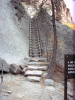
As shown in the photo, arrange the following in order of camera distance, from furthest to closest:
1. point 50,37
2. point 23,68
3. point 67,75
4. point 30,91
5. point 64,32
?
point 64,32
point 50,37
point 23,68
point 30,91
point 67,75

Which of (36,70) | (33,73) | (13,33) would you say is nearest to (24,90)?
(33,73)

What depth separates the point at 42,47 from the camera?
1150cm

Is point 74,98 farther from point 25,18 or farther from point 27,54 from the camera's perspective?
point 25,18

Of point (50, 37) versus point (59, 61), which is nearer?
point (59, 61)

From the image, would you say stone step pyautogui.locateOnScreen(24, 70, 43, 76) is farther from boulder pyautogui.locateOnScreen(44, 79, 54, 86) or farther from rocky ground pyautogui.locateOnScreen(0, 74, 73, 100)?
boulder pyautogui.locateOnScreen(44, 79, 54, 86)

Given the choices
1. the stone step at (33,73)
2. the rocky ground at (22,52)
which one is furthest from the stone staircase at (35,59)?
the rocky ground at (22,52)

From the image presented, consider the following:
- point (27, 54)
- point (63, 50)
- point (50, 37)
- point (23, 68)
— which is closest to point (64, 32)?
point (50, 37)

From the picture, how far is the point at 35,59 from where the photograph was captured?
956cm

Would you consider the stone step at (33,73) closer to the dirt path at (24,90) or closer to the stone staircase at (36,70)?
the stone staircase at (36,70)

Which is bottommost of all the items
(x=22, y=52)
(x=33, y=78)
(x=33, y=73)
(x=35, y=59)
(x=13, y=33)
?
(x=33, y=78)

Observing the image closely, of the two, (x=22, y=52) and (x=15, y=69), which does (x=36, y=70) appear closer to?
(x=15, y=69)

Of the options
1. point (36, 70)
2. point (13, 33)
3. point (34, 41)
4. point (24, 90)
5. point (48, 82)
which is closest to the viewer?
point (24, 90)

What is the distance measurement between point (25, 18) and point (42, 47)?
4096 millimetres

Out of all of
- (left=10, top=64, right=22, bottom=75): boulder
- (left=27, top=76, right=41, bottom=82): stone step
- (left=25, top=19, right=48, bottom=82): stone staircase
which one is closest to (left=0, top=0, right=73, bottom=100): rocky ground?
(left=10, top=64, right=22, bottom=75): boulder
